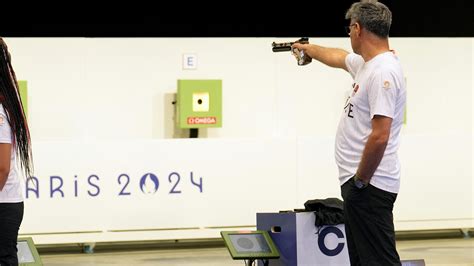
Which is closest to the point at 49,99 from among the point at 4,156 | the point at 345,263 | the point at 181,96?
the point at 181,96

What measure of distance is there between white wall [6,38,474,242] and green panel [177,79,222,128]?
0.57 feet

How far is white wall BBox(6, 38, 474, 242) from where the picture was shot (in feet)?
23.5

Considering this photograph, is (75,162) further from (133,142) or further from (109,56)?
(109,56)

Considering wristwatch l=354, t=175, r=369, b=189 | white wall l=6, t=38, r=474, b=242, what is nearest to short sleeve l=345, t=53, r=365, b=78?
wristwatch l=354, t=175, r=369, b=189

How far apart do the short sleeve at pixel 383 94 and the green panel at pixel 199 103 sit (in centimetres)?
396

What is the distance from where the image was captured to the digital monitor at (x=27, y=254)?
4.53m

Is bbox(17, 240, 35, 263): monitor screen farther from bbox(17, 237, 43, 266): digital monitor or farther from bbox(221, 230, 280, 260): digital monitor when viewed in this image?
bbox(221, 230, 280, 260): digital monitor

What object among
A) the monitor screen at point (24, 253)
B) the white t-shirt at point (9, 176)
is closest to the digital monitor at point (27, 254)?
the monitor screen at point (24, 253)

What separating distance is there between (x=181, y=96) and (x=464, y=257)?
2539 millimetres

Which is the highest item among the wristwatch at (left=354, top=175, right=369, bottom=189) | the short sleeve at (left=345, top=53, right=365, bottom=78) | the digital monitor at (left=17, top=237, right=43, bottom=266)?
the short sleeve at (left=345, top=53, right=365, bottom=78)

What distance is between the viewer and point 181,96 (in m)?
7.24
